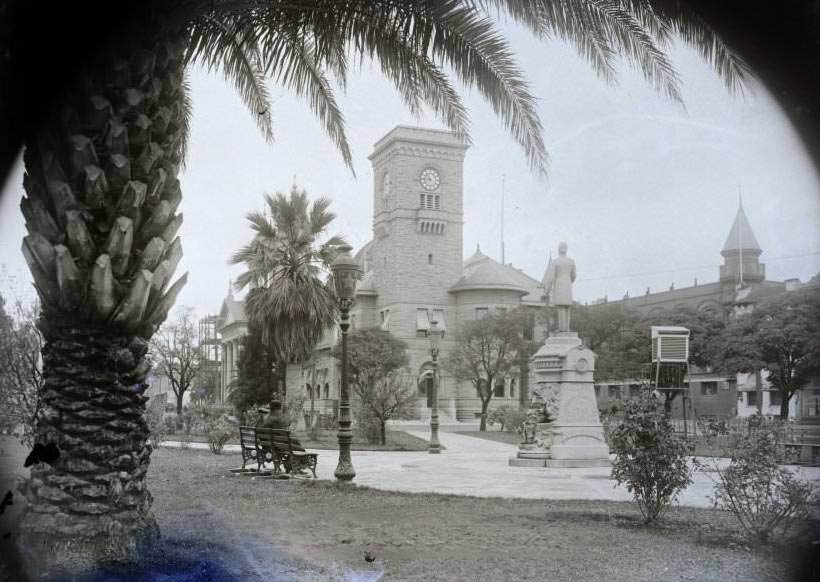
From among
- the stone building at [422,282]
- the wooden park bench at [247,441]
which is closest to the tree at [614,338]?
the stone building at [422,282]

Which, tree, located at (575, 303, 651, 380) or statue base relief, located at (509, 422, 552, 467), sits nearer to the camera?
statue base relief, located at (509, 422, 552, 467)

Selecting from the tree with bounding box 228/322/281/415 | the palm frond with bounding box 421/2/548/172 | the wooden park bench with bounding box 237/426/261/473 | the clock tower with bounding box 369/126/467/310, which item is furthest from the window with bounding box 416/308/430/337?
the palm frond with bounding box 421/2/548/172

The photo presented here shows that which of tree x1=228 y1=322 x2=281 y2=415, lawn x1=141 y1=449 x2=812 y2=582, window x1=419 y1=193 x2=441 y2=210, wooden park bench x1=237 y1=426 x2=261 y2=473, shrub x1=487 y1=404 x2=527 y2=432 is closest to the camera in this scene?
lawn x1=141 y1=449 x2=812 y2=582

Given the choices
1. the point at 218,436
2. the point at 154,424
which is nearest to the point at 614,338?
the point at 218,436

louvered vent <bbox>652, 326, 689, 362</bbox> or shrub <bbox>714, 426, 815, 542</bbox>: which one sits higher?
louvered vent <bbox>652, 326, 689, 362</bbox>

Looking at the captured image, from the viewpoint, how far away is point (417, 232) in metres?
52.9

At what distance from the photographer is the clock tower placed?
4972cm

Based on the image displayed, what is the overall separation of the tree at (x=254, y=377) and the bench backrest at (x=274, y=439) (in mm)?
15063

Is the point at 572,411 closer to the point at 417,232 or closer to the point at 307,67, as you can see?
the point at 307,67

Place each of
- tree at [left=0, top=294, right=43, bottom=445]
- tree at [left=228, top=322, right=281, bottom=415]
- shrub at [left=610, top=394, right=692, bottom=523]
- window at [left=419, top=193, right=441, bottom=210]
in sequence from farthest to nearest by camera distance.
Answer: window at [left=419, top=193, right=441, bottom=210] < tree at [left=228, top=322, right=281, bottom=415] < tree at [left=0, top=294, right=43, bottom=445] < shrub at [left=610, top=394, right=692, bottom=523]

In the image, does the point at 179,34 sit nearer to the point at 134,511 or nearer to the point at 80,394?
the point at 80,394

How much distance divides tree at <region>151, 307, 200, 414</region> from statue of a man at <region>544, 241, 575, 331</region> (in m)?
30.3

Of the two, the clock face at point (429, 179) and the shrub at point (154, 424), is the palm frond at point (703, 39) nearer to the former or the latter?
the shrub at point (154, 424)

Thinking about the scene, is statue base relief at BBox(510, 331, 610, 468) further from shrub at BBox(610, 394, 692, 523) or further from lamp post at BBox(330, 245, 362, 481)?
shrub at BBox(610, 394, 692, 523)
